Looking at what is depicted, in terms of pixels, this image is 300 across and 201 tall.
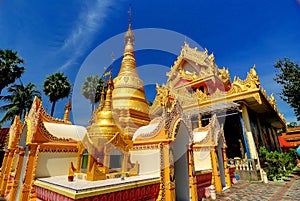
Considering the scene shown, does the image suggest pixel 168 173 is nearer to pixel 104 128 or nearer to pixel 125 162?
pixel 125 162

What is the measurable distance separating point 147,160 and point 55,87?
2007 centimetres

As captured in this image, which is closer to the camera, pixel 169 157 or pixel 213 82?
pixel 169 157

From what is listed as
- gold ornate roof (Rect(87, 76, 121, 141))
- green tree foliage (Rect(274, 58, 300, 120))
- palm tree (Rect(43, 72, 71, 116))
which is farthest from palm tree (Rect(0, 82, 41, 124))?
green tree foliage (Rect(274, 58, 300, 120))

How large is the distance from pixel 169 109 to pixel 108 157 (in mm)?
2914

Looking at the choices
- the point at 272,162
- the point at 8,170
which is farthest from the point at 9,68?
the point at 272,162

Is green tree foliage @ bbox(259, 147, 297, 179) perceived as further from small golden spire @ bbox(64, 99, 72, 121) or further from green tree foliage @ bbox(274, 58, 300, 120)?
small golden spire @ bbox(64, 99, 72, 121)

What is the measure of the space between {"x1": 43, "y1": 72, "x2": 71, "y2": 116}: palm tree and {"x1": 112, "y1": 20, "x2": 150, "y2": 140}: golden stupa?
12267 mm

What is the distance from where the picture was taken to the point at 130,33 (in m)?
16.2

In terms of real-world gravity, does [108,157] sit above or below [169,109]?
below

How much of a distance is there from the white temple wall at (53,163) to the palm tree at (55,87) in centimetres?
1703

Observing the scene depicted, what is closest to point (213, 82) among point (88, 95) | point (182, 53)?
point (182, 53)

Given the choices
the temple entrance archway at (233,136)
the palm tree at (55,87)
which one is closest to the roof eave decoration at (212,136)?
the temple entrance archway at (233,136)

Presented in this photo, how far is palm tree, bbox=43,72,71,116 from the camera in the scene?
22.3 metres

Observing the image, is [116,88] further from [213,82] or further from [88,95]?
[88,95]
